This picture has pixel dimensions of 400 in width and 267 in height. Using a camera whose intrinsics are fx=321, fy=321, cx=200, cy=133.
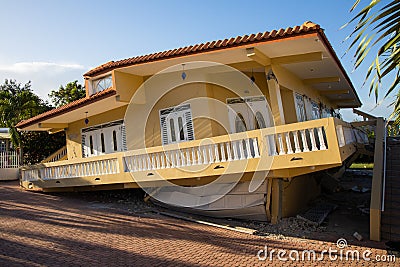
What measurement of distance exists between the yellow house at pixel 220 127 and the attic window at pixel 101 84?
5cm

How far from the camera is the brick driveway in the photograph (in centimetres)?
595

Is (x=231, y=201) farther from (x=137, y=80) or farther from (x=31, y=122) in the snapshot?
(x=31, y=122)

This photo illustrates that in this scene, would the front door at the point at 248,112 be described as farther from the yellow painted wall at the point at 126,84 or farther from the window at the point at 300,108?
the yellow painted wall at the point at 126,84

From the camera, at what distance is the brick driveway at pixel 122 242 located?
19.5 ft

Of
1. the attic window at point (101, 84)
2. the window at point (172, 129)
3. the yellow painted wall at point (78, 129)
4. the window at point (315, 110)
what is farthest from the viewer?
the window at point (315, 110)

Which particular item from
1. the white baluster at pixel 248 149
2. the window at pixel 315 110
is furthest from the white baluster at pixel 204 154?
the window at pixel 315 110

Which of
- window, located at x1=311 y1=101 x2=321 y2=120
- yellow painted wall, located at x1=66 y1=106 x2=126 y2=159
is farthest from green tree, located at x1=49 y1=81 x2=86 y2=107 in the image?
window, located at x1=311 y1=101 x2=321 y2=120

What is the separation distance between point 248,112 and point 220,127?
1103 millimetres

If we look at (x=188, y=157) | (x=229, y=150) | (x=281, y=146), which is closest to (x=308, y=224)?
(x=281, y=146)

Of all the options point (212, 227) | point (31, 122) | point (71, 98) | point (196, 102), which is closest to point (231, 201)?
point (212, 227)

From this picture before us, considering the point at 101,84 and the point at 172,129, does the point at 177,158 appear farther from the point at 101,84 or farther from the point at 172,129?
the point at 101,84

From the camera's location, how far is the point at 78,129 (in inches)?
565

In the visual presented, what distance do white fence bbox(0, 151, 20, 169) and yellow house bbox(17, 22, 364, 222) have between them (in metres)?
6.20

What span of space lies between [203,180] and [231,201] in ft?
3.30
